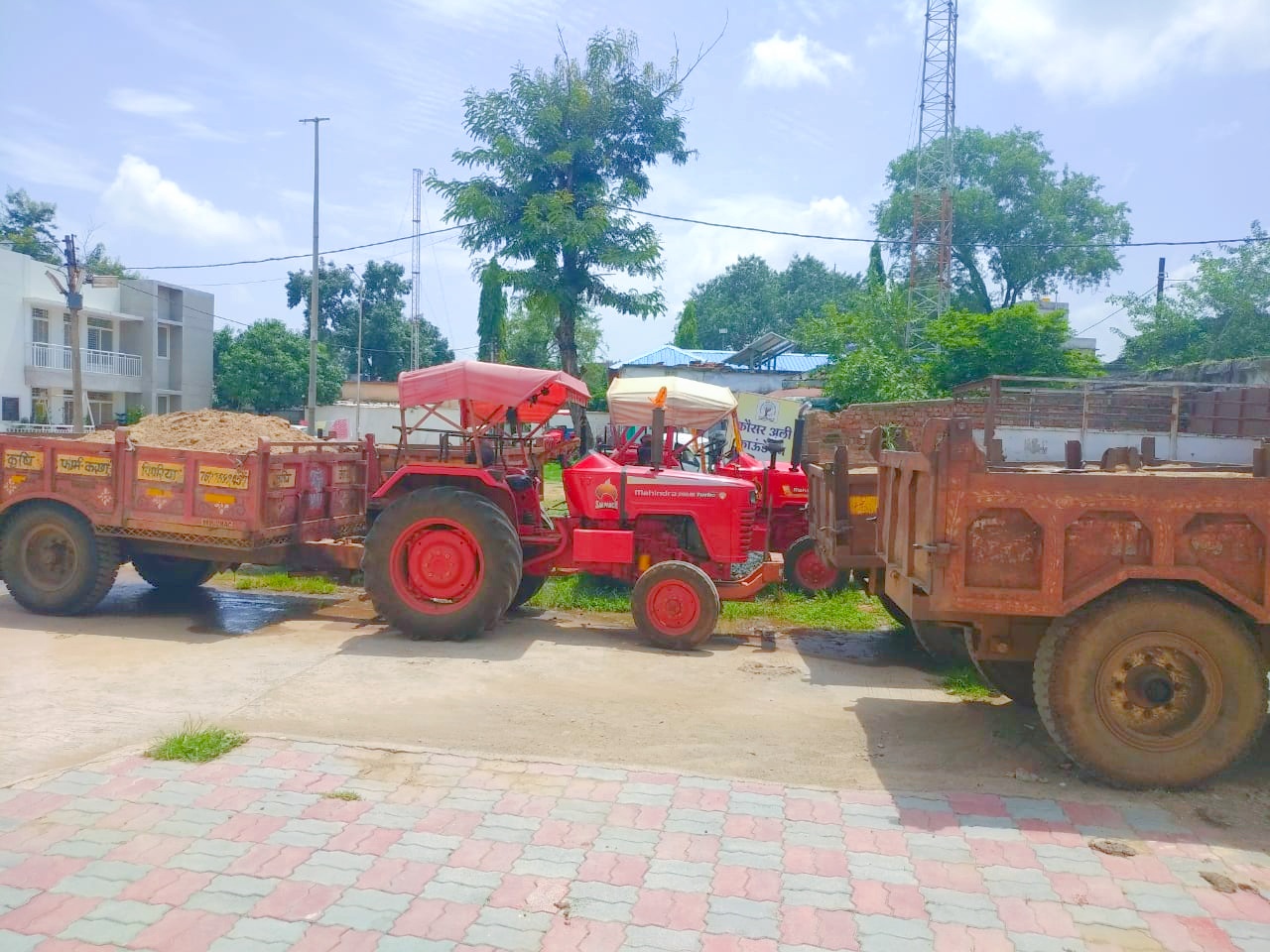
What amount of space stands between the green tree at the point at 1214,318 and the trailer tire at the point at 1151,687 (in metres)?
25.2

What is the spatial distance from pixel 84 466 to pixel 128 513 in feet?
2.06

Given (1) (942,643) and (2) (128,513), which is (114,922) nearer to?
(1) (942,643)

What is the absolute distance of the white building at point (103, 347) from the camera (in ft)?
108

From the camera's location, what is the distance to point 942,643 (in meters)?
7.86

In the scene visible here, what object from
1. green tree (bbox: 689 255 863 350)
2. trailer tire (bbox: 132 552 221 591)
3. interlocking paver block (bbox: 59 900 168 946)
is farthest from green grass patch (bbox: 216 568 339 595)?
green tree (bbox: 689 255 863 350)

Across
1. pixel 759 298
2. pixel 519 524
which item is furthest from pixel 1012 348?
pixel 759 298

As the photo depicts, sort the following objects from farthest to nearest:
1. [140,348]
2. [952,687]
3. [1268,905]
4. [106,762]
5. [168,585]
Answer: [140,348], [168,585], [952,687], [106,762], [1268,905]

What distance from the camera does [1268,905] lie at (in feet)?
13.0

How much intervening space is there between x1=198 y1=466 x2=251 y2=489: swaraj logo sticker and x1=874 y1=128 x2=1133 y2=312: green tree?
39811mm

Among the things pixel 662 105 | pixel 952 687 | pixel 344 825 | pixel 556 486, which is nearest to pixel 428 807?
pixel 344 825

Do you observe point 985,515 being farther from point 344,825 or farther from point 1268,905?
point 344,825

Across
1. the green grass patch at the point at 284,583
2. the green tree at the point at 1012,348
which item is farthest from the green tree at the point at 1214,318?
the green grass patch at the point at 284,583

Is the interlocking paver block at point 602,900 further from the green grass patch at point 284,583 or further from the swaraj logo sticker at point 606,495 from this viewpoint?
the green grass patch at point 284,583

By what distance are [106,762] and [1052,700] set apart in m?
5.11
